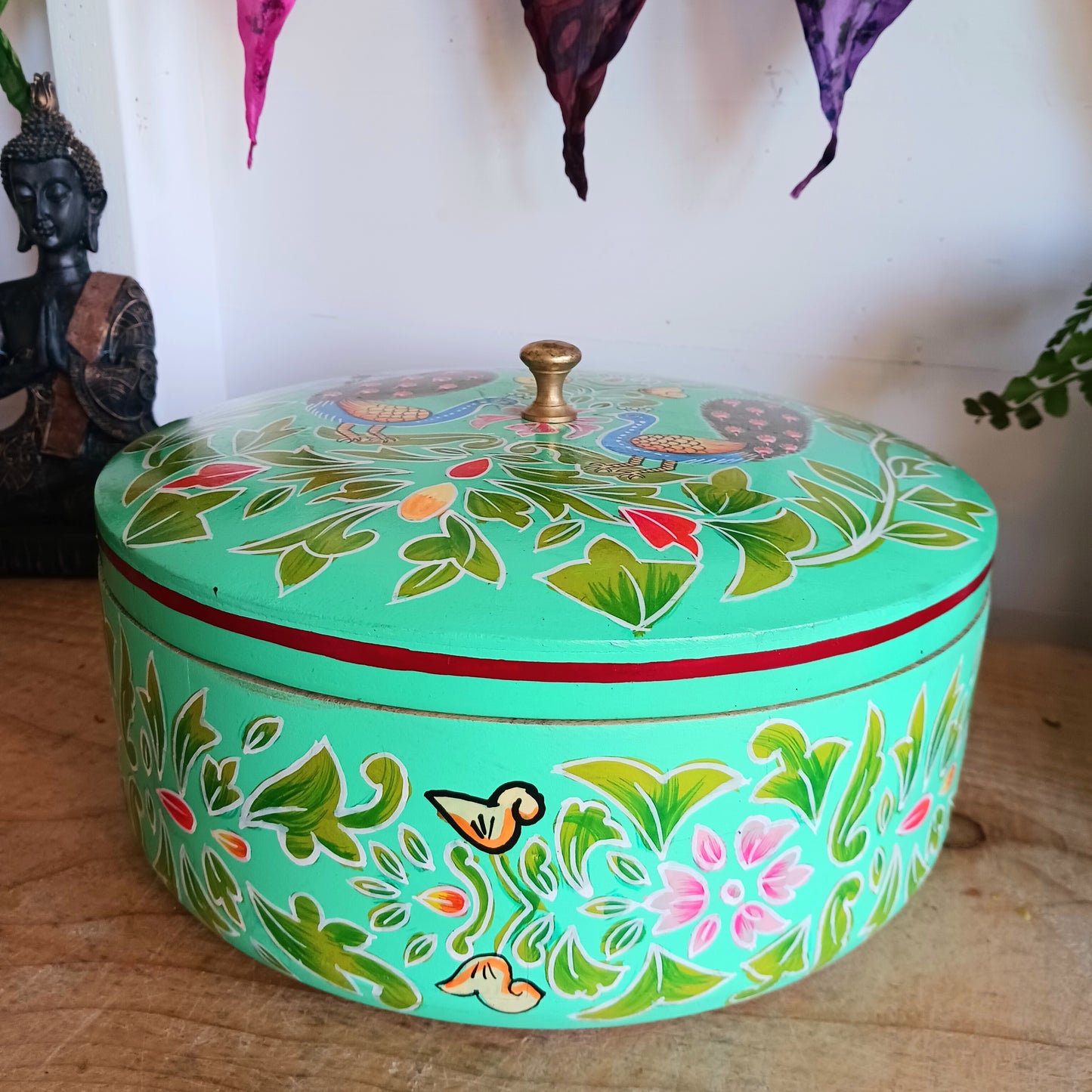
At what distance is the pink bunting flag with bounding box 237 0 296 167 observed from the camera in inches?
38.3

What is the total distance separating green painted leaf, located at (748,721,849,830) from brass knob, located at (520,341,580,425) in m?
0.30

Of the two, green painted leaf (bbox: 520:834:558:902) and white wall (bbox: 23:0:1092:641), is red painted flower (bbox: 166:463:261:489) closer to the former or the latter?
green painted leaf (bbox: 520:834:558:902)

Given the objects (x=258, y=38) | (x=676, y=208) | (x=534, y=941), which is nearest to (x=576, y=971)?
(x=534, y=941)

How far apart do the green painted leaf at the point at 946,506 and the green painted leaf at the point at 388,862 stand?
0.38 m

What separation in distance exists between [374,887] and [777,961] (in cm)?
24

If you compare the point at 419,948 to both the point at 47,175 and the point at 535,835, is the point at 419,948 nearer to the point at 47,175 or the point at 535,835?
the point at 535,835

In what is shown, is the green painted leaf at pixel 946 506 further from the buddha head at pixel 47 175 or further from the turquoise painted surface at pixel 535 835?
the buddha head at pixel 47 175

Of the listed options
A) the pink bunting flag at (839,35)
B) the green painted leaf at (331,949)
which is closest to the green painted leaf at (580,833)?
the green painted leaf at (331,949)

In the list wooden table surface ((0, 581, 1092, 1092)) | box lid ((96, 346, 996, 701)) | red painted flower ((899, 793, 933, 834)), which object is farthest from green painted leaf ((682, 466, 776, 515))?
wooden table surface ((0, 581, 1092, 1092))

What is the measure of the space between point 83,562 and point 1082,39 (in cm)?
111

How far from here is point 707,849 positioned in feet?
1.78

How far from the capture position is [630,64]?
1.01 m

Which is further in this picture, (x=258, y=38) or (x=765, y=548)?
(x=258, y=38)

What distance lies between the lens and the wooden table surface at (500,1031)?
1.89ft
